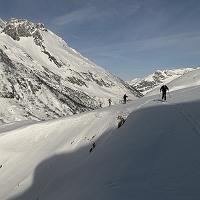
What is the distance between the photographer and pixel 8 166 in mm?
43562

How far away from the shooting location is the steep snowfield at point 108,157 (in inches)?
564

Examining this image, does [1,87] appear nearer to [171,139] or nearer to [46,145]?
[46,145]

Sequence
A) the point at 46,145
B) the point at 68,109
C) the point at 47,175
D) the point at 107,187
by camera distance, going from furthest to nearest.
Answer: the point at 68,109 < the point at 46,145 < the point at 47,175 < the point at 107,187

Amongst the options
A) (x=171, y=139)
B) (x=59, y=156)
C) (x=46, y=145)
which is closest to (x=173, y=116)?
(x=171, y=139)

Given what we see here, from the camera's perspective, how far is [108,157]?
845 inches

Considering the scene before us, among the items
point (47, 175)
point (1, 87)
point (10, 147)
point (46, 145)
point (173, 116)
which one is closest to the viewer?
point (173, 116)

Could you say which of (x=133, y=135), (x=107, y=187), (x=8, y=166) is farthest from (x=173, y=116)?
(x=8, y=166)

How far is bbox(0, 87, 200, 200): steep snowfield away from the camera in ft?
47.0

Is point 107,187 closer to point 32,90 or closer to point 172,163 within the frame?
point 172,163

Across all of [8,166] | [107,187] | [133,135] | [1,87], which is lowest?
[8,166]

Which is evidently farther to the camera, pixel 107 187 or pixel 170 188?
pixel 107 187

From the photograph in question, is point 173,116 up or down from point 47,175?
up

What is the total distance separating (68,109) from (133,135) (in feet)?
→ 453

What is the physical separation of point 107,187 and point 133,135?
8.83m
